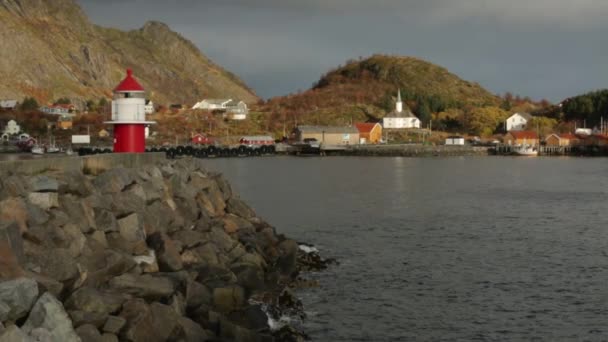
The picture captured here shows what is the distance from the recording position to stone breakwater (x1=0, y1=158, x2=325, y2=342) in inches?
370

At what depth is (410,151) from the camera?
112875 mm

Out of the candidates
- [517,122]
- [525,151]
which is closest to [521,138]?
[525,151]

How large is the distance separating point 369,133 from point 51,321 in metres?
118

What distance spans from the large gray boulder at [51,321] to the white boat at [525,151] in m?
111

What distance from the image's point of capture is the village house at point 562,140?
12056cm

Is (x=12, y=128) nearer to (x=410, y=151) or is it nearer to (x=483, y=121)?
(x=410, y=151)

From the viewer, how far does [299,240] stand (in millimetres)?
24906

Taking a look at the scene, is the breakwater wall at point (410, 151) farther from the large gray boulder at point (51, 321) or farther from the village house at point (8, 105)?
the large gray boulder at point (51, 321)

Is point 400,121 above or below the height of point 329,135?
above

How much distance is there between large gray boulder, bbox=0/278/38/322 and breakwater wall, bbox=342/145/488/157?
342ft

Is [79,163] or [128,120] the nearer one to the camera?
[79,163]

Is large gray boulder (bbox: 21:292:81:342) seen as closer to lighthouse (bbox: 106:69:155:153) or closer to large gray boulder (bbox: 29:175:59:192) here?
large gray boulder (bbox: 29:175:59:192)

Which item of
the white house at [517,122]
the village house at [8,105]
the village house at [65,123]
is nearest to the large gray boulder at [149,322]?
the village house at [65,123]

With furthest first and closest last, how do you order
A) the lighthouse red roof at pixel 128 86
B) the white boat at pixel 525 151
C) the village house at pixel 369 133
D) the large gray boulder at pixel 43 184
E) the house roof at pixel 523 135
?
the village house at pixel 369 133, the house roof at pixel 523 135, the white boat at pixel 525 151, the lighthouse red roof at pixel 128 86, the large gray boulder at pixel 43 184
